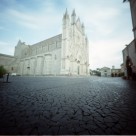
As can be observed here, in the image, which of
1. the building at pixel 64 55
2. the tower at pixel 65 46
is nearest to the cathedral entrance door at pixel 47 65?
the building at pixel 64 55

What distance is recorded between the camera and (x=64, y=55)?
3406cm

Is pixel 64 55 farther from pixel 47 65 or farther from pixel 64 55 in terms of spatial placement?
pixel 47 65

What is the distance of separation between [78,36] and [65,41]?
11.4 meters

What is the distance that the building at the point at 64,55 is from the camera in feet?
114

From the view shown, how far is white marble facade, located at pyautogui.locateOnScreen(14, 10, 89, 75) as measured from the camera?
3472 cm

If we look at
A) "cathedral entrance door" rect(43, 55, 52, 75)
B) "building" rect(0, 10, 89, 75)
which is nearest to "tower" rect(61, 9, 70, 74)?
"building" rect(0, 10, 89, 75)

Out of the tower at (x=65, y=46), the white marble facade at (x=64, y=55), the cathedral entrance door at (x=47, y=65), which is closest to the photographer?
the tower at (x=65, y=46)

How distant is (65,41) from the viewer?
113ft

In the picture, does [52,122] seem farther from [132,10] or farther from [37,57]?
[37,57]

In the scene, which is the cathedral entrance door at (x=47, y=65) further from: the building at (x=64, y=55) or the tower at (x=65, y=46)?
the tower at (x=65, y=46)

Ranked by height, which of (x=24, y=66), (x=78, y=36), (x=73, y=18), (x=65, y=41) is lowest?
(x=24, y=66)

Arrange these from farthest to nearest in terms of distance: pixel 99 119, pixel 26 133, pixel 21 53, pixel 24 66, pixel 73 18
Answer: pixel 21 53 < pixel 24 66 < pixel 73 18 < pixel 99 119 < pixel 26 133

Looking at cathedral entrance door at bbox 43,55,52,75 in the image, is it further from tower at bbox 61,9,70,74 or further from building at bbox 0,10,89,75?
tower at bbox 61,9,70,74

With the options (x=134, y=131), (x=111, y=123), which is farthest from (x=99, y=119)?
(x=134, y=131)
